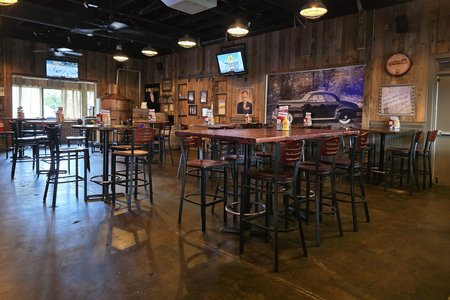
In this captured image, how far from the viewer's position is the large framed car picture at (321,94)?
21.4 feet

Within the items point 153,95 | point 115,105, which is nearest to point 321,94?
point 115,105

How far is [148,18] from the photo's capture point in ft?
26.0

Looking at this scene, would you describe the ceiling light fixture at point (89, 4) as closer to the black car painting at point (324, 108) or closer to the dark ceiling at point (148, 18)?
the dark ceiling at point (148, 18)

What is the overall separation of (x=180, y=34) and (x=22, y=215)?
22.7ft

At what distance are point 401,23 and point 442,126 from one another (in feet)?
6.32

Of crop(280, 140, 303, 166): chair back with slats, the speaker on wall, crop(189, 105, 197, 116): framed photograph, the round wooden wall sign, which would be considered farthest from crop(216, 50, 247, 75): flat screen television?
crop(280, 140, 303, 166): chair back with slats

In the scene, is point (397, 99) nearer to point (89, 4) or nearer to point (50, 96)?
point (89, 4)

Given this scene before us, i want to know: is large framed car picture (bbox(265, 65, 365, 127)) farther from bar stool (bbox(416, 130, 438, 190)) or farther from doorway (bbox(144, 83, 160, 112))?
doorway (bbox(144, 83, 160, 112))

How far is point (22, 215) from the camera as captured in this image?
3.52 meters

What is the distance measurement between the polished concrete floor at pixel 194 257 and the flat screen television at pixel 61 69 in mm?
7034

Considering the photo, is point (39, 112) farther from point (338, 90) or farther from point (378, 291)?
point (378, 291)

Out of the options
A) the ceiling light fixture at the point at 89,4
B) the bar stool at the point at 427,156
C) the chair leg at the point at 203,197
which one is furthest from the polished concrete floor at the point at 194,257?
the ceiling light fixture at the point at 89,4

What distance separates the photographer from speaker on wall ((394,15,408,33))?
5.70 meters

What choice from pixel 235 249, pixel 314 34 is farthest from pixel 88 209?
pixel 314 34
